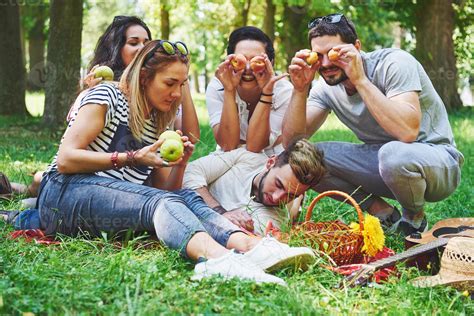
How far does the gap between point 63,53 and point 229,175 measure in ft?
19.5

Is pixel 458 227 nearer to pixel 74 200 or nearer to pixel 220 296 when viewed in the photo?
pixel 220 296

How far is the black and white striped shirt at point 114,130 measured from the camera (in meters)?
3.91

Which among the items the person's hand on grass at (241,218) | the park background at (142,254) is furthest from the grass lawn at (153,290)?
the person's hand on grass at (241,218)

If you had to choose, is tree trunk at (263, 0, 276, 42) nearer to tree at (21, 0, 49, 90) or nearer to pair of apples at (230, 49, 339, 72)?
tree at (21, 0, 49, 90)

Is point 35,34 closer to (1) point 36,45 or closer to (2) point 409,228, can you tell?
(1) point 36,45

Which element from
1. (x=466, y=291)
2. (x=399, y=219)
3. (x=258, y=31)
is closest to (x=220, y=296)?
(x=466, y=291)

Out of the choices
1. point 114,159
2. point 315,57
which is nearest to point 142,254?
point 114,159

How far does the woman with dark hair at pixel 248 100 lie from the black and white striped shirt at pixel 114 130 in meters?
0.82

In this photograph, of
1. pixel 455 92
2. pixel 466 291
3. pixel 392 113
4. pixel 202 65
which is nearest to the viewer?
pixel 466 291

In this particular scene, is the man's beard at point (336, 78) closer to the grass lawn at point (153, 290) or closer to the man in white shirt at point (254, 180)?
the man in white shirt at point (254, 180)

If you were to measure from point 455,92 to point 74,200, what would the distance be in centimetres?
1410

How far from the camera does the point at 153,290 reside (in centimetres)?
296

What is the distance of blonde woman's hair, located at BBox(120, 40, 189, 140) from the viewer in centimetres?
403

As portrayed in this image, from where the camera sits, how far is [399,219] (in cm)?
470
